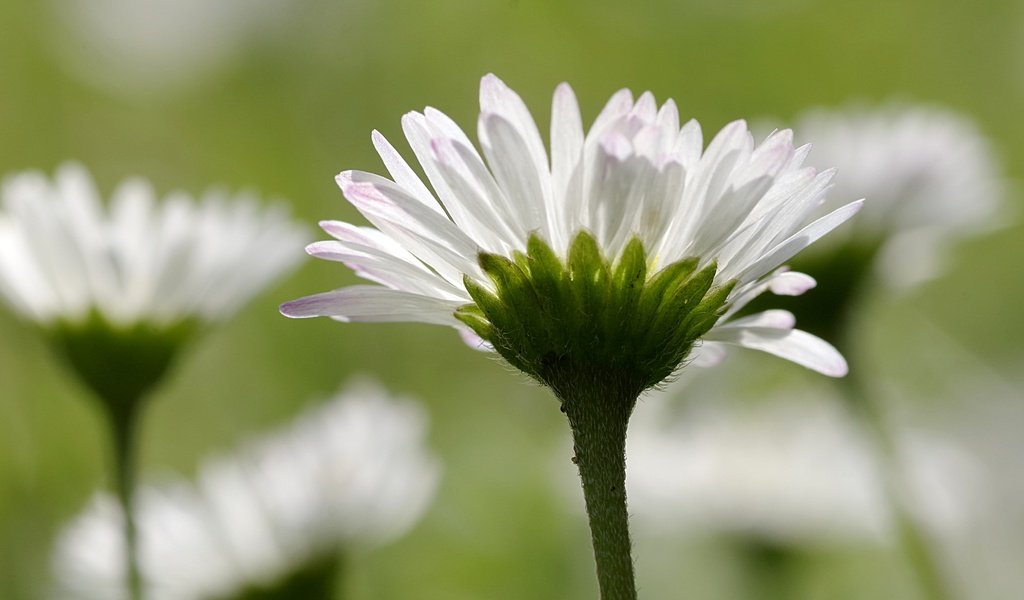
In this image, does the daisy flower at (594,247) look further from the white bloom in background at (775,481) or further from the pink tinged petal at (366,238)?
the white bloom in background at (775,481)

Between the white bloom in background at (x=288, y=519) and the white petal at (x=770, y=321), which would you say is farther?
the white bloom in background at (x=288, y=519)

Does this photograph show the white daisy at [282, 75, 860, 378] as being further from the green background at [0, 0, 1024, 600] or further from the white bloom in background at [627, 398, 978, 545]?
the white bloom in background at [627, 398, 978, 545]

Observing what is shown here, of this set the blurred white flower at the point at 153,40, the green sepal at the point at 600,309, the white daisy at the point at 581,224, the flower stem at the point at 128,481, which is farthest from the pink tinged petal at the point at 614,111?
the blurred white flower at the point at 153,40

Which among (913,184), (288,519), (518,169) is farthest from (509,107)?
(913,184)

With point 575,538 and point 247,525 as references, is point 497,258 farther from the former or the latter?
point 575,538

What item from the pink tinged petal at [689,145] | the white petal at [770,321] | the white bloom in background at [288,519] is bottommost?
the white petal at [770,321]

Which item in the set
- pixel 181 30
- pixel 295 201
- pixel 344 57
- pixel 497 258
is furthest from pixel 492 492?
pixel 181 30

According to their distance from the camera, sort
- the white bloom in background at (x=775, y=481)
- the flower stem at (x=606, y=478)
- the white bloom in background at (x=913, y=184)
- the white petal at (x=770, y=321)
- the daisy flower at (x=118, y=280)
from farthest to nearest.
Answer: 1. the white bloom in background at (x=775, y=481)
2. the white bloom in background at (x=913, y=184)
3. the daisy flower at (x=118, y=280)
4. the white petal at (x=770, y=321)
5. the flower stem at (x=606, y=478)
